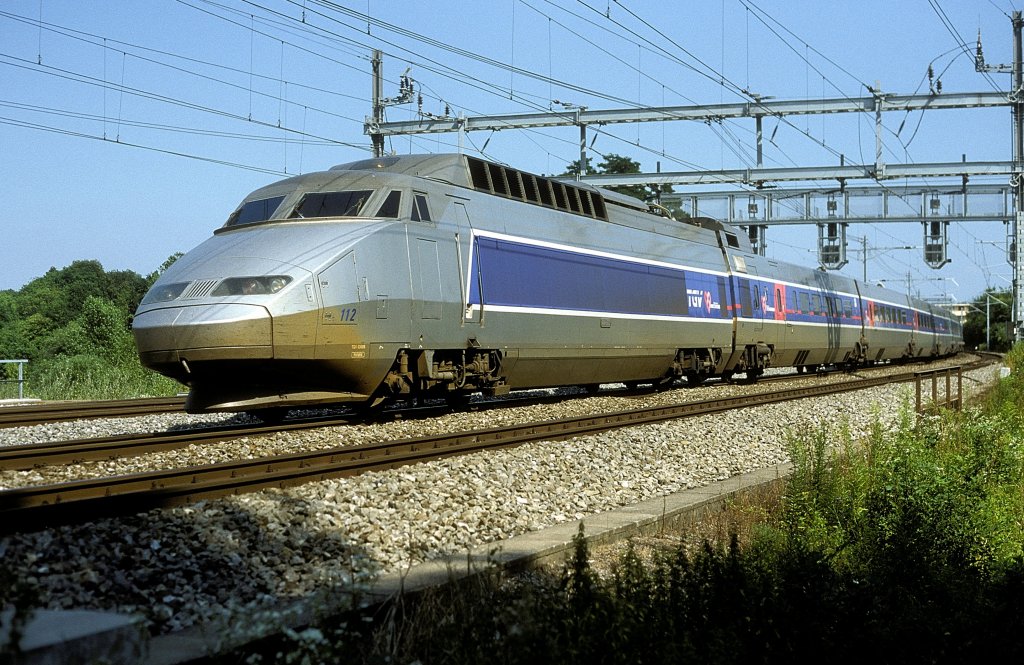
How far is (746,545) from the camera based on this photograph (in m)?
7.14

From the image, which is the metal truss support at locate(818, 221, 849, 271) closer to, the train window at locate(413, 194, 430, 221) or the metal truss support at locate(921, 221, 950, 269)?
the metal truss support at locate(921, 221, 950, 269)

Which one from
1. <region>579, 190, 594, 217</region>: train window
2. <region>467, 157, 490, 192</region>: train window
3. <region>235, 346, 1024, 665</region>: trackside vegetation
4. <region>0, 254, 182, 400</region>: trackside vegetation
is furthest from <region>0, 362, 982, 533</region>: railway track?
<region>0, 254, 182, 400</region>: trackside vegetation

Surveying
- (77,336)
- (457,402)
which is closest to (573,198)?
(457,402)

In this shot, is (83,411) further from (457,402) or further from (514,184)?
(514,184)

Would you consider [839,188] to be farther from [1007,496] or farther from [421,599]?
[421,599]

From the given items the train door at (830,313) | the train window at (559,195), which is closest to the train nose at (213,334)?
the train window at (559,195)

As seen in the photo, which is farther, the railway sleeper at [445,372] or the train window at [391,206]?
the railway sleeper at [445,372]

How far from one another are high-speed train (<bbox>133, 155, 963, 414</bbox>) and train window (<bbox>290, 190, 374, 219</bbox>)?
0.02m

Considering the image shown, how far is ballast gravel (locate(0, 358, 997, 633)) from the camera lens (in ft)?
17.1

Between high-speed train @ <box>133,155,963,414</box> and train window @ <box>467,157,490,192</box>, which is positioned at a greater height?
train window @ <box>467,157,490,192</box>

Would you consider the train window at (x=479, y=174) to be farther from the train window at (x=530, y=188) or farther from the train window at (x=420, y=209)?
the train window at (x=420, y=209)

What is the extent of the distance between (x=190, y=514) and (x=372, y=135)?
76.6ft

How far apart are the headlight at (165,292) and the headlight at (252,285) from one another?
0.55 metres

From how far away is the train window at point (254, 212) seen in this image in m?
12.6
